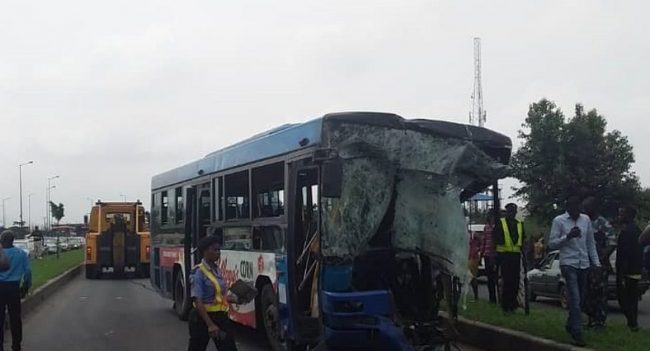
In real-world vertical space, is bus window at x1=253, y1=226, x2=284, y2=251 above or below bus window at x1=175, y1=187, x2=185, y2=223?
below

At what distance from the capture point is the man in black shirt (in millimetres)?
11438

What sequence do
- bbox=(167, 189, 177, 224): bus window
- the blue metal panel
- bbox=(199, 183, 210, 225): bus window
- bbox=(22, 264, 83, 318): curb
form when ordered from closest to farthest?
the blue metal panel → bbox=(199, 183, 210, 225): bus window → bbox=(167, 189, 177, 224): bus window → bbox=(22, 264, 83, 318): curb

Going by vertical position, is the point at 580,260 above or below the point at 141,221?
below

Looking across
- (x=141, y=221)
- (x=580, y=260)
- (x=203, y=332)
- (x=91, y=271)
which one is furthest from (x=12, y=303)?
(x=91, y=271)

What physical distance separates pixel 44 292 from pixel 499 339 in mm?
13927

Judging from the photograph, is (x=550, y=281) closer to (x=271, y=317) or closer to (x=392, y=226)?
(x=271, y=317)

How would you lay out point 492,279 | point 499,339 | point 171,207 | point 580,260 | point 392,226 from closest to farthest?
1. point 392,226
2. point 580,260
3. point 499,339
4. point 492,279
5. point 171,207

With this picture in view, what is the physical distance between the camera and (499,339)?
1101 centimetres

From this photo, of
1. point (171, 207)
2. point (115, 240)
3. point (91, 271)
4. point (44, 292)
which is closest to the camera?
point (171, 207)

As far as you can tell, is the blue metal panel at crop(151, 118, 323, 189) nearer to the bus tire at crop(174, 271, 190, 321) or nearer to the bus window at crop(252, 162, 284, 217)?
the bus window at crop(252, 162, 284, 217)

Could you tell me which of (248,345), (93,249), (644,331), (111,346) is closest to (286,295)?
(248,345)

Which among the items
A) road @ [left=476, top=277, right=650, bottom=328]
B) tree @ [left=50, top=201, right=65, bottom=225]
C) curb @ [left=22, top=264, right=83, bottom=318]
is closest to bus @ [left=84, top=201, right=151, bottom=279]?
curb @ [left=22, top=264, right=83, bottom=318]

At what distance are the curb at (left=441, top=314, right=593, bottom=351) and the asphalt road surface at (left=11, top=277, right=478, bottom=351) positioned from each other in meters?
0.27

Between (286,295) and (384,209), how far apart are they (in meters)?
1.71
